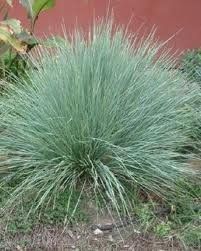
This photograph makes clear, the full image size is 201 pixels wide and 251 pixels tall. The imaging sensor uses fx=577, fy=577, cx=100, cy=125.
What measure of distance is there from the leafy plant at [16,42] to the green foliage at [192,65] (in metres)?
1.29

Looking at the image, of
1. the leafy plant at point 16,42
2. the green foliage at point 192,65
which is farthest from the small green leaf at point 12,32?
the green foliage at point 192,65

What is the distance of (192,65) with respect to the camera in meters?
5.15

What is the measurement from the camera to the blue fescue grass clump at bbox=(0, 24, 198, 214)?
3586 mm

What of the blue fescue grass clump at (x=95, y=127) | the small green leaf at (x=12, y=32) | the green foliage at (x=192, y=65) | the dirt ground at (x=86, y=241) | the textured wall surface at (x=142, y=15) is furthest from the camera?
the textured wall surface at (x=142, y=15)

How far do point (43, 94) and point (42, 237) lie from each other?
0.98 meters

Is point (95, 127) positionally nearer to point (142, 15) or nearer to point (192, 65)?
point (192, 65)

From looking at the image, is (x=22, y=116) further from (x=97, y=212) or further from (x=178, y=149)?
(x=178, y=149)

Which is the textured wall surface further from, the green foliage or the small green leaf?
the small green leaf

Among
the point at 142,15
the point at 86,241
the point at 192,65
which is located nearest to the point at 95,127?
the point at 86,241

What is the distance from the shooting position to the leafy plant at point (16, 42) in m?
4.48

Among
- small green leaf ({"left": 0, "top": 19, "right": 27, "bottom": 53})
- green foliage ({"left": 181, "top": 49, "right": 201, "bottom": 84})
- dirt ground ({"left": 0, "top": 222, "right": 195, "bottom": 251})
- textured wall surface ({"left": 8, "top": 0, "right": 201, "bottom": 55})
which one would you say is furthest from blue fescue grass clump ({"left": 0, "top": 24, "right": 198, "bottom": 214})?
textured wall surface ({"left": 8, "top": 0, "right": 201, "bottom": 55})

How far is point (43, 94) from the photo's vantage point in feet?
12.6

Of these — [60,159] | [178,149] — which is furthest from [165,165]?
[60,159]

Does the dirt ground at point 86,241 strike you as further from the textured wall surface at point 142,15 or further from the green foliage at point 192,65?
the textured wall surface at point 142,15
